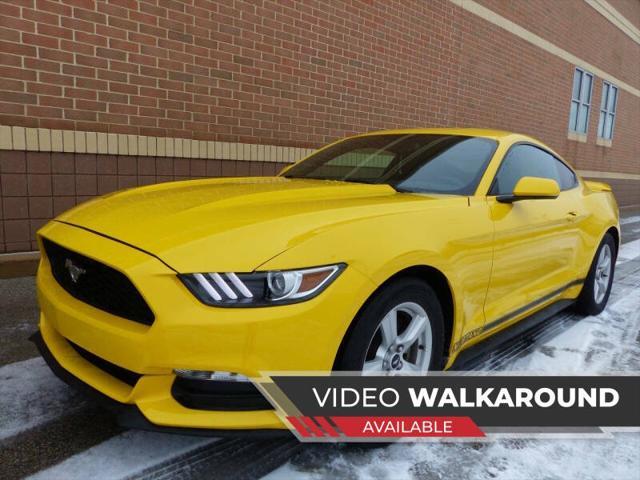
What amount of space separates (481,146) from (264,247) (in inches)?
77.0

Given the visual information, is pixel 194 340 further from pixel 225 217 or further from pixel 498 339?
pixel 498 339

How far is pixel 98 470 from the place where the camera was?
2.11 m

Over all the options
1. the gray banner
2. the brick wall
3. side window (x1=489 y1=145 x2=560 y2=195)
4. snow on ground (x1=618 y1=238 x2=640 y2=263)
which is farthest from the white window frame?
the gray banner

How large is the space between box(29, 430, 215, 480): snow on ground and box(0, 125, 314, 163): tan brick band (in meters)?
3.50

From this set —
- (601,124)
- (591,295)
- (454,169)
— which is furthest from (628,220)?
(454,169)

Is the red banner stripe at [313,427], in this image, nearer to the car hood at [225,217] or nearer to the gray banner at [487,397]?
the gray banner at [487,397]

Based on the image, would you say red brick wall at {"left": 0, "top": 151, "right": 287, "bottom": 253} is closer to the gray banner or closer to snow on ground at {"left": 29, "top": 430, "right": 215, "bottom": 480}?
snow on ground at {"left": 29, "top": 430, "right": 215, "bottom": 480}

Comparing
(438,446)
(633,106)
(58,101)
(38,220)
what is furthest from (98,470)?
(633,106)

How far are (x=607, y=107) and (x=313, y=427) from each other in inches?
749

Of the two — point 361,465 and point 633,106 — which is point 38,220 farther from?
point 633,106

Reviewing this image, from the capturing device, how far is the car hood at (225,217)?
6.36ft

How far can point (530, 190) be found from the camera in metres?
2.99

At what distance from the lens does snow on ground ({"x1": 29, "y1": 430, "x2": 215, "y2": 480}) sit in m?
2.09

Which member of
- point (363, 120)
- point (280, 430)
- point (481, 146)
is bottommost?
point (280, 430)
